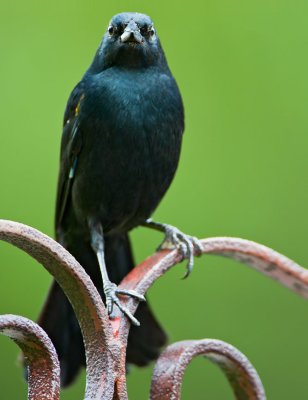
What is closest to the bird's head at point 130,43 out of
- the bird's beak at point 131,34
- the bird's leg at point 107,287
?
the bird's beak at point 131,34

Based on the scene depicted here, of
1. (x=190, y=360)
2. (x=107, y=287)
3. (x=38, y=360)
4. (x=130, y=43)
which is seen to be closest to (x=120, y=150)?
(x=130, y=43)

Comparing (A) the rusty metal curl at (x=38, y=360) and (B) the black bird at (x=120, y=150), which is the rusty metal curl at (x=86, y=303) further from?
(B) the black bird at (x=120, y=150)

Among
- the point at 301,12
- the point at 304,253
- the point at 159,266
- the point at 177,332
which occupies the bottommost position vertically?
the point at 177,332

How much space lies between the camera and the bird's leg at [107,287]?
6.77 ft

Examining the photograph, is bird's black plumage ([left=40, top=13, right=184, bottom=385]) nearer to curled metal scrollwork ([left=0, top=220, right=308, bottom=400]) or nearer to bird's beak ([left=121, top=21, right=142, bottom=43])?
bird's beak ([left=121, top=21, right=142, bottom=43])

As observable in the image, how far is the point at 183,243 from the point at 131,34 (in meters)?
0.77

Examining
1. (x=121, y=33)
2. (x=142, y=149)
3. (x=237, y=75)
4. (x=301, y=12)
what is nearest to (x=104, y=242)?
(x=142, y=149)

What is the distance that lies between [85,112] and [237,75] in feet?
4.83

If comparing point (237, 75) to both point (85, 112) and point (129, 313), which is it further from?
point (129, 313)

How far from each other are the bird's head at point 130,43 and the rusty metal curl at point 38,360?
149 cm

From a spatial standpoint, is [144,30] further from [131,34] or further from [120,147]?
[120,147]

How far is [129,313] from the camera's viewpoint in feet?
6.73

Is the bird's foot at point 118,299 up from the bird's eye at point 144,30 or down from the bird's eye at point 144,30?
down

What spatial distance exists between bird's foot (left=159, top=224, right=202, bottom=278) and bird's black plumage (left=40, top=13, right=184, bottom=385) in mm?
203
